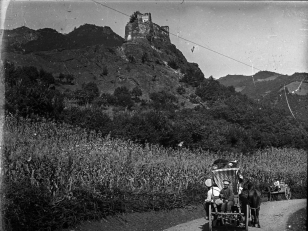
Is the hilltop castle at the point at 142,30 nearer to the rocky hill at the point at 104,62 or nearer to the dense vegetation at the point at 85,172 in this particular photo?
the rocky hill at the point at 104,62

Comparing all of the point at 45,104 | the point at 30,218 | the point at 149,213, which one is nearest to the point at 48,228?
the point at 30,218

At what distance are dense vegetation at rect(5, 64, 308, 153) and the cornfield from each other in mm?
3261

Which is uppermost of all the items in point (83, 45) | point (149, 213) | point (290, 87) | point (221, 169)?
point (83, 45)

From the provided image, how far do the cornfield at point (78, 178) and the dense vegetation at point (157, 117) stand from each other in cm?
326

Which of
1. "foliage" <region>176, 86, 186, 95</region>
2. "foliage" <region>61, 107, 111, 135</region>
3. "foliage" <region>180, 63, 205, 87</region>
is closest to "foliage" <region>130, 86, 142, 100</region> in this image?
"foliage" <region>176, 86, 186, 95</region>

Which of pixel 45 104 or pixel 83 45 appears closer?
pixel 45 104

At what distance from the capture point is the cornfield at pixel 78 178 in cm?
1152

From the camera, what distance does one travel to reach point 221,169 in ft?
57.6

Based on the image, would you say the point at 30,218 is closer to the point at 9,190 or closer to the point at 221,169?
the point at 9,190

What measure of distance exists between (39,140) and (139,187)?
605 cm

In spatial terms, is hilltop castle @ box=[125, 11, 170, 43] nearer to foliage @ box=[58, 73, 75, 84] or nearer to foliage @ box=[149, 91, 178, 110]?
foliage @ box=[149, 91, 178, 110]

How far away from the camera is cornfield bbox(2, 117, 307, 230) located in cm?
1152

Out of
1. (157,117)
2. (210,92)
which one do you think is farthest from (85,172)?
(210,92)

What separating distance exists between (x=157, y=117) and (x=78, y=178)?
38.0m
